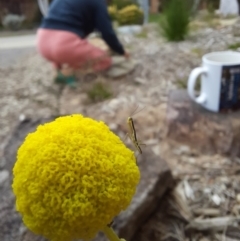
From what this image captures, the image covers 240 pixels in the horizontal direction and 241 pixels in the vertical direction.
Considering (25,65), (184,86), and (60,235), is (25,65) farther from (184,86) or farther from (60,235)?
(60,235)

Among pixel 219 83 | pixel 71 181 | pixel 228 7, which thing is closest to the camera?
pixel 71 181

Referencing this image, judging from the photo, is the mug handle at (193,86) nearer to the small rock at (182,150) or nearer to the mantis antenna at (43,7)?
the small rock at (182,150)

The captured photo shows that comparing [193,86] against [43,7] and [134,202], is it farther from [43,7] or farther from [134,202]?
[43,7]

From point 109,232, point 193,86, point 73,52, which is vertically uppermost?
point 109,232

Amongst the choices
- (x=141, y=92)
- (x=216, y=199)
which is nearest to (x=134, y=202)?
(x=216, y=199)

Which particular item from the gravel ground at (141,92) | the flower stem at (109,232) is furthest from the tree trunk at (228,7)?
the flower stem at (109,232)

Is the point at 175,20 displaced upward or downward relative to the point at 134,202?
downward

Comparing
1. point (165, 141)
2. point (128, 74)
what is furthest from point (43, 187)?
point (128, 74)
